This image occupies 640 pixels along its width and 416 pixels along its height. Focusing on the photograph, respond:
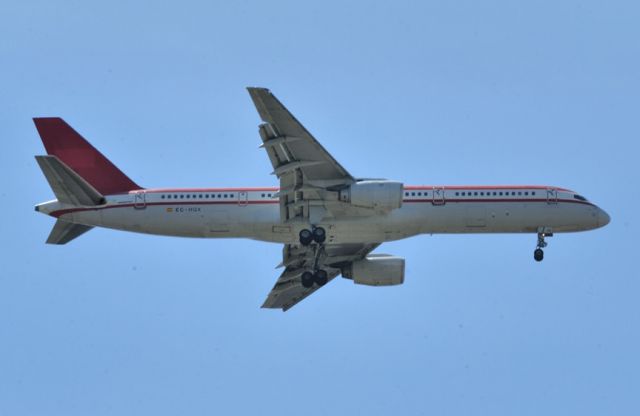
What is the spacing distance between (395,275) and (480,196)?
28.5 feet

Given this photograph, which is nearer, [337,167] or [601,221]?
[337,167]

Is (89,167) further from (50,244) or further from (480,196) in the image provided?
(480,196)

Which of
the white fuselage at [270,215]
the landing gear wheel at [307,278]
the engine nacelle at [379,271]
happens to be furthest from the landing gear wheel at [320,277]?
the engine nacelle at [379,271]

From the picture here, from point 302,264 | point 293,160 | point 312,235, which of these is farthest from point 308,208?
point 302,264

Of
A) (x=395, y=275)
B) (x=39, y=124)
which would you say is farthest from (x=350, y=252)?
(x=39, y=124)

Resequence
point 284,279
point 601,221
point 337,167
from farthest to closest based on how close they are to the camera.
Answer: point 284,279 → point 601,221 → point 337,167

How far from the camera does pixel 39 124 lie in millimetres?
67500

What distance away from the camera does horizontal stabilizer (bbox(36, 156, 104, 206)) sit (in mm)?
61188

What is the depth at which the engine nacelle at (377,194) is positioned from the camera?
6169 centimetres

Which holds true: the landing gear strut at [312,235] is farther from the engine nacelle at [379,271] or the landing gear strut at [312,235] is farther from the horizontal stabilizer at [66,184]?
the horizontal stabilizer at [66,184]

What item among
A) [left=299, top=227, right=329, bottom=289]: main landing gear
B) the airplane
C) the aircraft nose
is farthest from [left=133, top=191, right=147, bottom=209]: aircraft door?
the aircraft nose

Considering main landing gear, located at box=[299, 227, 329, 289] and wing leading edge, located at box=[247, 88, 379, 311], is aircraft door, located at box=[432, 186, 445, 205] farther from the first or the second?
main landing gear, located at box=[299, 227, 329, 289]

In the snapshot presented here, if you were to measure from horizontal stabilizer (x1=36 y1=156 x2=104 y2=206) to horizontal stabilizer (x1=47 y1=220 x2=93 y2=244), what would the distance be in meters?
1.60

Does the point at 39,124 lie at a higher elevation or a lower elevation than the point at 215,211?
higher
